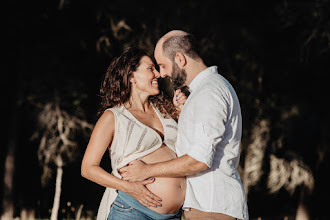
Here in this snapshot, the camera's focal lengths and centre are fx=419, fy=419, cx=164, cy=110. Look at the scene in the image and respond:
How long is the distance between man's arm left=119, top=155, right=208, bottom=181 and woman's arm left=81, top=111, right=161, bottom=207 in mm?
56

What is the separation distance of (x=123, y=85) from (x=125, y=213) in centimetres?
89

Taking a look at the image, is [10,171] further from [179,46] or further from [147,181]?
[179,46]

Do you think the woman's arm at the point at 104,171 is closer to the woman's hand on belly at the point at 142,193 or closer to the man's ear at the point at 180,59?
the woman's hand on belly at the point at 142,193

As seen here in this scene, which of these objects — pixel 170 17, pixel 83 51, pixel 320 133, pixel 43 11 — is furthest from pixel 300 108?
pixel 43 11

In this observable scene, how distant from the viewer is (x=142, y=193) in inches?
95.7

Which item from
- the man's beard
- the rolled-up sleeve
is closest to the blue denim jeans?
the rolled-up sleeve

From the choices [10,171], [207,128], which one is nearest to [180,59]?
[207,128]

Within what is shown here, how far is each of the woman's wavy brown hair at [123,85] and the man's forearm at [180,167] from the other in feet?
2.43

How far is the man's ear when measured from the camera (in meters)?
2.38

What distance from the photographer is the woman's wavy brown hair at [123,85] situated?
2867 millimetres

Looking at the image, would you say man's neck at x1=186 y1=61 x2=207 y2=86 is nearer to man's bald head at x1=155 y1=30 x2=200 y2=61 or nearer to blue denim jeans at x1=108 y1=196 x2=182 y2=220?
man's bald head at x1=155 y1=30 x2=200 y2=61

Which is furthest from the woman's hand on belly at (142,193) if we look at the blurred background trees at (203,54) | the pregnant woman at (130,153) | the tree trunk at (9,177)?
the tree trunk at (9,177)

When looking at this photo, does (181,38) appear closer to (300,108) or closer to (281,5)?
(281,5)

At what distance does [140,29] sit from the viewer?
22.0 ft
